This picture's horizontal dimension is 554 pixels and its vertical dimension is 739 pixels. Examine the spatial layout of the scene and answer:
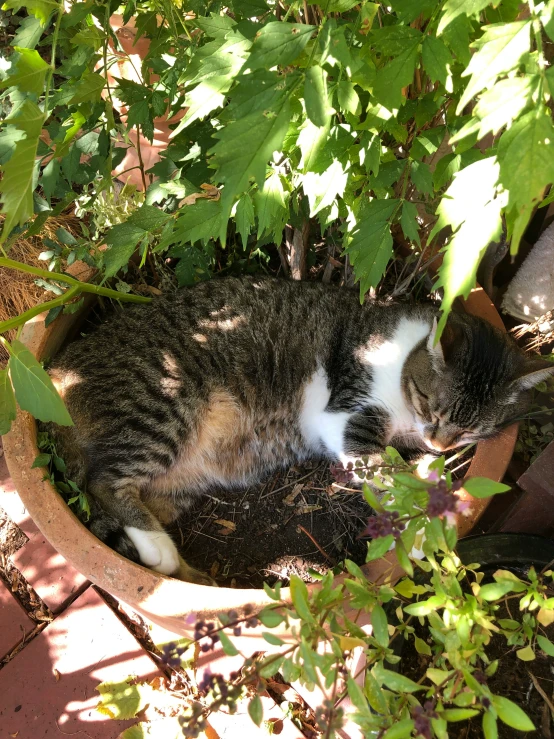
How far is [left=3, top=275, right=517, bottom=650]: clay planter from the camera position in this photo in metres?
1.59

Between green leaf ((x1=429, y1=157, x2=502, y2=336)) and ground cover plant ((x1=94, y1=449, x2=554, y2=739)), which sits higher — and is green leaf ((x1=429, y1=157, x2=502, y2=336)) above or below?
above

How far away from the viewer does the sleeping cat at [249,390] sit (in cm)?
189

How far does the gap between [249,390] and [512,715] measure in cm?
139

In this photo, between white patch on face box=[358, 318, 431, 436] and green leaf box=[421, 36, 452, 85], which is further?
white patch on face box=[358, 318, 431, 436]

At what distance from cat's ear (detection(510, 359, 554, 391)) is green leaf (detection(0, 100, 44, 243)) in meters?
1.52

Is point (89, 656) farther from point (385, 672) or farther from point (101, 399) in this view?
point (385, 672)

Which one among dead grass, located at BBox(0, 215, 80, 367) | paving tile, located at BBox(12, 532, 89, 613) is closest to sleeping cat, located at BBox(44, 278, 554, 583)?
paving tile, located at BBox(12, 532, 89, 613)

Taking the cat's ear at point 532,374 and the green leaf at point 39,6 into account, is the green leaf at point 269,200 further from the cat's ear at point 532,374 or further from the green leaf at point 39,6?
the cat's ear at point 532,374

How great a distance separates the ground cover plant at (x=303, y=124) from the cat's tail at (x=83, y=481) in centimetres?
42

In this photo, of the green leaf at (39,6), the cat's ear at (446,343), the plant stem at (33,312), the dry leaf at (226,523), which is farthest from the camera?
the dry leaf at (226,523)

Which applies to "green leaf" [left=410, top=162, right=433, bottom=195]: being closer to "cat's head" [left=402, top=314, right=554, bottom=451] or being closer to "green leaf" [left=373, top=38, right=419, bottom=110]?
"green leaf" [left=373, top=38, right=419, bottom=110]

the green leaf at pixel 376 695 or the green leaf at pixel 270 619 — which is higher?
the green leaf at pixel 270 619

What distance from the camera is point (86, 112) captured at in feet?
5.01

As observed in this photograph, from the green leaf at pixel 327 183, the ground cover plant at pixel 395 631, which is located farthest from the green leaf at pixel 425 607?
the green leaf at pixel 327 183
